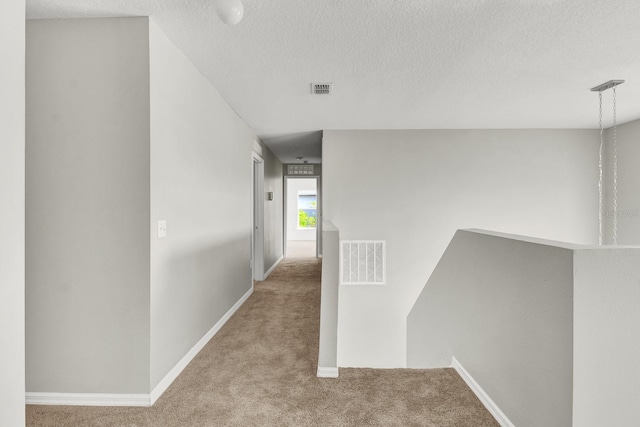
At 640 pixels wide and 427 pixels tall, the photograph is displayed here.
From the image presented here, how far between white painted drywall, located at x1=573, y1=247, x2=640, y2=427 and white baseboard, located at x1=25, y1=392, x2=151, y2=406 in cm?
224

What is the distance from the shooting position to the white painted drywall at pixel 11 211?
3.63 feet

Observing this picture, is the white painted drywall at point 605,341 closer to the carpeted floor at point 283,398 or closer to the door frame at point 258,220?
the carpeted floor at point 283,398

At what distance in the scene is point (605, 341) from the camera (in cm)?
122

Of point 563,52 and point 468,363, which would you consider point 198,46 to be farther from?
point 468,363

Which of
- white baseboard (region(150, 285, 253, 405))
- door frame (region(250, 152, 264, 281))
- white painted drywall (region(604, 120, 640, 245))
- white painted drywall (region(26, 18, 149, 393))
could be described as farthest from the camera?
door frame (region(250, 152, 264, 281))

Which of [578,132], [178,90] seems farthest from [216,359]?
[578,132]

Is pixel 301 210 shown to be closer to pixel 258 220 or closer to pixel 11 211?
pixel 258 220

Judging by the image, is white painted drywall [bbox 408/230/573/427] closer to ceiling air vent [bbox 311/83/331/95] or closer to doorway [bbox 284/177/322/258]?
ceiling air vent [bbox 311/83/331/95]

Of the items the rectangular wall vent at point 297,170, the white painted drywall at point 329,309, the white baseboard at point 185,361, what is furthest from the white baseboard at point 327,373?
the rectangular wall vent at point 297,170

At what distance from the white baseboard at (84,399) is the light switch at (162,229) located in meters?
0.97

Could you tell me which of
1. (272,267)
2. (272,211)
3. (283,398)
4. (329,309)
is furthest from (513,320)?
(272,211)

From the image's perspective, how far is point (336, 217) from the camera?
16.1 feet

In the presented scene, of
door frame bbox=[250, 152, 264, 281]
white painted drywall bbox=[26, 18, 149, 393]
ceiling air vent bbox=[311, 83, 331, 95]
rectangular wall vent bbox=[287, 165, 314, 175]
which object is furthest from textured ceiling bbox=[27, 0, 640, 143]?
rectangular wall vent bbox=[287, 165, 314, 175]

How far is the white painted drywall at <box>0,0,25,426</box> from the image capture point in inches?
43.6
